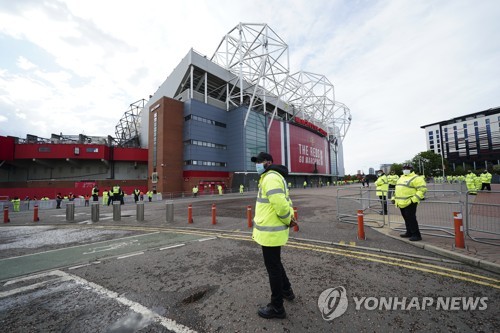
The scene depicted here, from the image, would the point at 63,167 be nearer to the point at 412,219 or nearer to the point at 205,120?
the point at 205,120

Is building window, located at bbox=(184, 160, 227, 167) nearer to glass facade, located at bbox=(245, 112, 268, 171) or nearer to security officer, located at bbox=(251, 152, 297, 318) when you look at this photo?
glass facade, located at bbox=(245, 112, 268, 171)

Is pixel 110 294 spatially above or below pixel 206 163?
below

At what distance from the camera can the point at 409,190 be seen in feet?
18.2

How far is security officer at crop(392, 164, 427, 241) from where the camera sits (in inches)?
216

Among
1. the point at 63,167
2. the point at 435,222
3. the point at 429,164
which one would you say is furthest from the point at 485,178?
the point at 429,164

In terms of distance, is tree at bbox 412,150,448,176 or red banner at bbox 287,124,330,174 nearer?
red banner at bbox 287,124,330,174

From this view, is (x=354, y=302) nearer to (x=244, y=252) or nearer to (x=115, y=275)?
(x=244, y=252)

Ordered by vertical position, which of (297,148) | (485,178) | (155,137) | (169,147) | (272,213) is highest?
(297,148)

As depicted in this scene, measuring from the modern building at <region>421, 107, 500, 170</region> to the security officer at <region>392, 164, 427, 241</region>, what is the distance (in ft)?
354

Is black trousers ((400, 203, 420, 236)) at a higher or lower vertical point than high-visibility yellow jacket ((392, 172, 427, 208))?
lower

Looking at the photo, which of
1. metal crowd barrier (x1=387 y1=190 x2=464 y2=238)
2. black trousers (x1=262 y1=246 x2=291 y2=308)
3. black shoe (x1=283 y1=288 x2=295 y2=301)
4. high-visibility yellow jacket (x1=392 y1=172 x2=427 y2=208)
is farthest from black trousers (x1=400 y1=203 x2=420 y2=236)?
black trousers (x1=262 y1=246 x2=291 y2=308)

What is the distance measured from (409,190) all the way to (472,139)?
405 feet

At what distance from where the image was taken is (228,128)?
40344 millimetres

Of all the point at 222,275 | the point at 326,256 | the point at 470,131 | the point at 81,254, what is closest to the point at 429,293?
the point at 326,256
